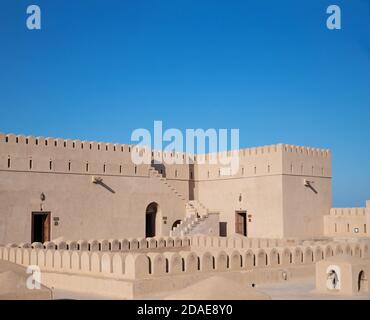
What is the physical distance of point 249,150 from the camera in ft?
102

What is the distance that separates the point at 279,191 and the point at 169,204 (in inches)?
248

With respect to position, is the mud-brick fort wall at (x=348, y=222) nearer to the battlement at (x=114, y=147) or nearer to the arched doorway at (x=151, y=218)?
the battlement at (x=114, y=147)

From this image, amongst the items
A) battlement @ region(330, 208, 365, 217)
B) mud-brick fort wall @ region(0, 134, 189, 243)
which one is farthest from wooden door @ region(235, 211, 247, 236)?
battlement @ region(330, 208, 365, 217)

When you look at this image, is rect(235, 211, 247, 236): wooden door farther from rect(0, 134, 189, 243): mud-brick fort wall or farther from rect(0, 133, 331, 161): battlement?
rect(0, 133, 331, 161): battlement

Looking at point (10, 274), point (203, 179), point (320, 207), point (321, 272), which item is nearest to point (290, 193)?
point (320, 207)

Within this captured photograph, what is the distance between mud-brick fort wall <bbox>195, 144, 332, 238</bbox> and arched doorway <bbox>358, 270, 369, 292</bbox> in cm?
1427

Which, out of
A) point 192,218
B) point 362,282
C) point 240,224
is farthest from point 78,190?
point 362,282

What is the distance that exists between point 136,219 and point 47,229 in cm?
526

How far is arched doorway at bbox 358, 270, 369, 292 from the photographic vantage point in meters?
14.2

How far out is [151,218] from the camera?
31.9m

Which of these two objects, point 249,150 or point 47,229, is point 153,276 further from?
point 249,150

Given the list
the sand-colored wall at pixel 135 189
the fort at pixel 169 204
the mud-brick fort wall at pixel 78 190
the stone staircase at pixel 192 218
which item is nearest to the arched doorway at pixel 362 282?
the fort at pixel 169 204

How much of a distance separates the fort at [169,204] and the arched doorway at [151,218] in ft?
0.19
